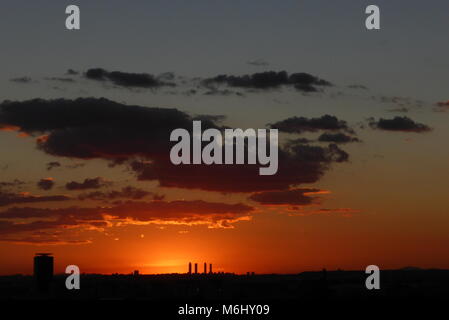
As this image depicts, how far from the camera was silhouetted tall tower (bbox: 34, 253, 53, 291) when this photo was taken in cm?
9012

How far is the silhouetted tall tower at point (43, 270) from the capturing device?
90.1 metres

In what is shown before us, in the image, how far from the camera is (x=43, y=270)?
9138 cm

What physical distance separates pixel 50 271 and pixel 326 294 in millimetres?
40725
